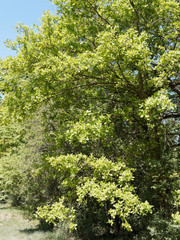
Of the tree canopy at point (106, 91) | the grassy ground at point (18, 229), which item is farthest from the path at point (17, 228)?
the tree canopy at point (106, 91)

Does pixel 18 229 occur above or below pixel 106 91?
below

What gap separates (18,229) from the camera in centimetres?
1496

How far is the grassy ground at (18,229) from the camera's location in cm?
1228

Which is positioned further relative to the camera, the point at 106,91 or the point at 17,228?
the point at 17,228

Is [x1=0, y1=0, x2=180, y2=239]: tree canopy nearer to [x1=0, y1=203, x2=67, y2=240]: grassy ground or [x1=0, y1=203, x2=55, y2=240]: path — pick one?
[x1=0, y1=203, x2=67, y2=240]: grassy ground

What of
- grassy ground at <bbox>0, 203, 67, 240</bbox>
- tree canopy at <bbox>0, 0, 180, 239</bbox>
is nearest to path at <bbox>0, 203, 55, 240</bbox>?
grassy ground at <bbox>0, 203, 67, 240</bbox>

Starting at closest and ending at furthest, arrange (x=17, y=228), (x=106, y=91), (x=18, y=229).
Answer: (x=106, y=91) < (x=18, y=229) < (x=17, y=228)

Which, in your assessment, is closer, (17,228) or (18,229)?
(18,229)

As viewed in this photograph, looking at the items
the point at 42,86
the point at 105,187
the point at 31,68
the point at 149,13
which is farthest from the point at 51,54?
the point at 105,187

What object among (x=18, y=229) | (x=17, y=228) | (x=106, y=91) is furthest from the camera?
(x=17, y=228)

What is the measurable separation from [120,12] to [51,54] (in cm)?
300

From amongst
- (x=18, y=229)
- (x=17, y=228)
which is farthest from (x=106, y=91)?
(x=17, y=228)

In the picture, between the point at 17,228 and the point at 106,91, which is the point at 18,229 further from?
the point at 106,91

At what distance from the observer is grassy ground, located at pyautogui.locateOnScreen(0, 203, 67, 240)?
12278 millimetres
